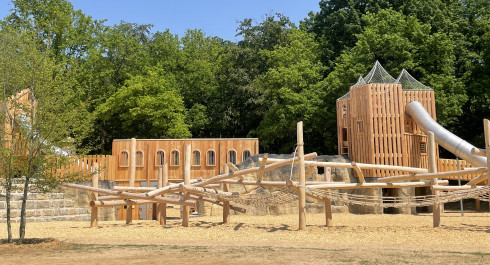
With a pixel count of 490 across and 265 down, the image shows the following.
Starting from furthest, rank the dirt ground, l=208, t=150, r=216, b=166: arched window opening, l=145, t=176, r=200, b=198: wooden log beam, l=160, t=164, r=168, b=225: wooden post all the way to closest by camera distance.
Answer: l=208, t=150, r=216, b=166: arched window opening
l=160, t=164, r=168, b=225: wooden post
l=145, t=176, r=200, b=198: wooden log beam
the dirt ground

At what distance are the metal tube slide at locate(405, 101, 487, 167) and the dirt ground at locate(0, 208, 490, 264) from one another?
199 inches

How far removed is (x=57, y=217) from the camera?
19.2 metres

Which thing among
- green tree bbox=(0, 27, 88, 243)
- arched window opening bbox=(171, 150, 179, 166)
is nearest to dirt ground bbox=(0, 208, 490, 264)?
green tree bbox=(0, 27, 88, 243)

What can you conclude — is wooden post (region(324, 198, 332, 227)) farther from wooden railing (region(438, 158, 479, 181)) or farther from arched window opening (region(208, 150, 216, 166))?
arched window opening (region(208, 150, 216, 166))

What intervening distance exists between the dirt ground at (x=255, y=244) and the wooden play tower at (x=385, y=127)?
5977 millimetres

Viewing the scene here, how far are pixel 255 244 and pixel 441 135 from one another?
13204 mm

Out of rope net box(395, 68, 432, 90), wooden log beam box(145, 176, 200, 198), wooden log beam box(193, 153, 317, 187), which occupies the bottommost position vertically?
wooden log beam box(145, 176, 200, 198)

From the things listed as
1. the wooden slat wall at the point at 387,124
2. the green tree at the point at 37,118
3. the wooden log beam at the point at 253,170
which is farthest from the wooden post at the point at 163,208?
the wooden slat wall at the point at 387,124

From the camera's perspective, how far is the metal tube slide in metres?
20.8

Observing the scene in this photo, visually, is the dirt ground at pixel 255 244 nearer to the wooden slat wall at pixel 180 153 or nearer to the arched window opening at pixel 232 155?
the wooden slat wall at pixel 180 153

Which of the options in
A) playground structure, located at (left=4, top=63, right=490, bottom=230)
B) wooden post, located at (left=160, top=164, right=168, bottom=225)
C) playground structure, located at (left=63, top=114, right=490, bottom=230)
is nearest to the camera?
playground structure, located at (left=63, top=114, right=490, bottom=230)

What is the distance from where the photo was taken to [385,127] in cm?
2233

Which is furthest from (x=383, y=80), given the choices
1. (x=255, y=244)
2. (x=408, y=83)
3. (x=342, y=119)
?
(x=255, y=244)

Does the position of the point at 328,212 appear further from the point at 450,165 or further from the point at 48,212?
the point at 48,212
